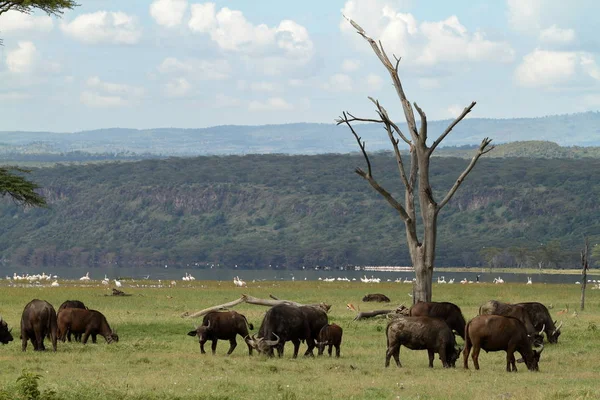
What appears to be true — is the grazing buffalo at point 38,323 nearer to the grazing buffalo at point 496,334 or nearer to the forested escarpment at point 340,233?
the grazing buffalo at point 496,334

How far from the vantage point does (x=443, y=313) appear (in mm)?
28281

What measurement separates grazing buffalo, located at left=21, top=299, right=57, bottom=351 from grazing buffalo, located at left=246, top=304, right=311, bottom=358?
15.6ft

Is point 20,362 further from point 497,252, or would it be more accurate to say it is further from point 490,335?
point 497,252

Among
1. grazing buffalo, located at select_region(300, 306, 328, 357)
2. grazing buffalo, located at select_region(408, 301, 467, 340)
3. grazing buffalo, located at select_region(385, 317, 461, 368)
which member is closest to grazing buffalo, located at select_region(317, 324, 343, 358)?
grazing buffalo, located at select_region(300, 306, 328, 357)

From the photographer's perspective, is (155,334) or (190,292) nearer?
(155,334)

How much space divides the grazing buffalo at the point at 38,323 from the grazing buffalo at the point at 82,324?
186 centimetres

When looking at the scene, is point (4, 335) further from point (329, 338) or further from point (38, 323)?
point (329, 338)

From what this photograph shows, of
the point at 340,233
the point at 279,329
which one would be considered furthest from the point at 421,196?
the point at 340,233

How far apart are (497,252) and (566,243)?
64.9 ft

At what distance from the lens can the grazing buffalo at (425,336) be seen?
23312mm

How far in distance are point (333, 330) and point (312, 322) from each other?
53 cm

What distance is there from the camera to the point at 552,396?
1855cm

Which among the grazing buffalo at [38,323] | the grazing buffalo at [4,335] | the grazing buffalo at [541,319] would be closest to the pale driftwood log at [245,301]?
the grazing buffalo at [541,319]

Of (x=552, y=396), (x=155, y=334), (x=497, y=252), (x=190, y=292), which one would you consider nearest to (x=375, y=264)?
(x=497, y=252)
